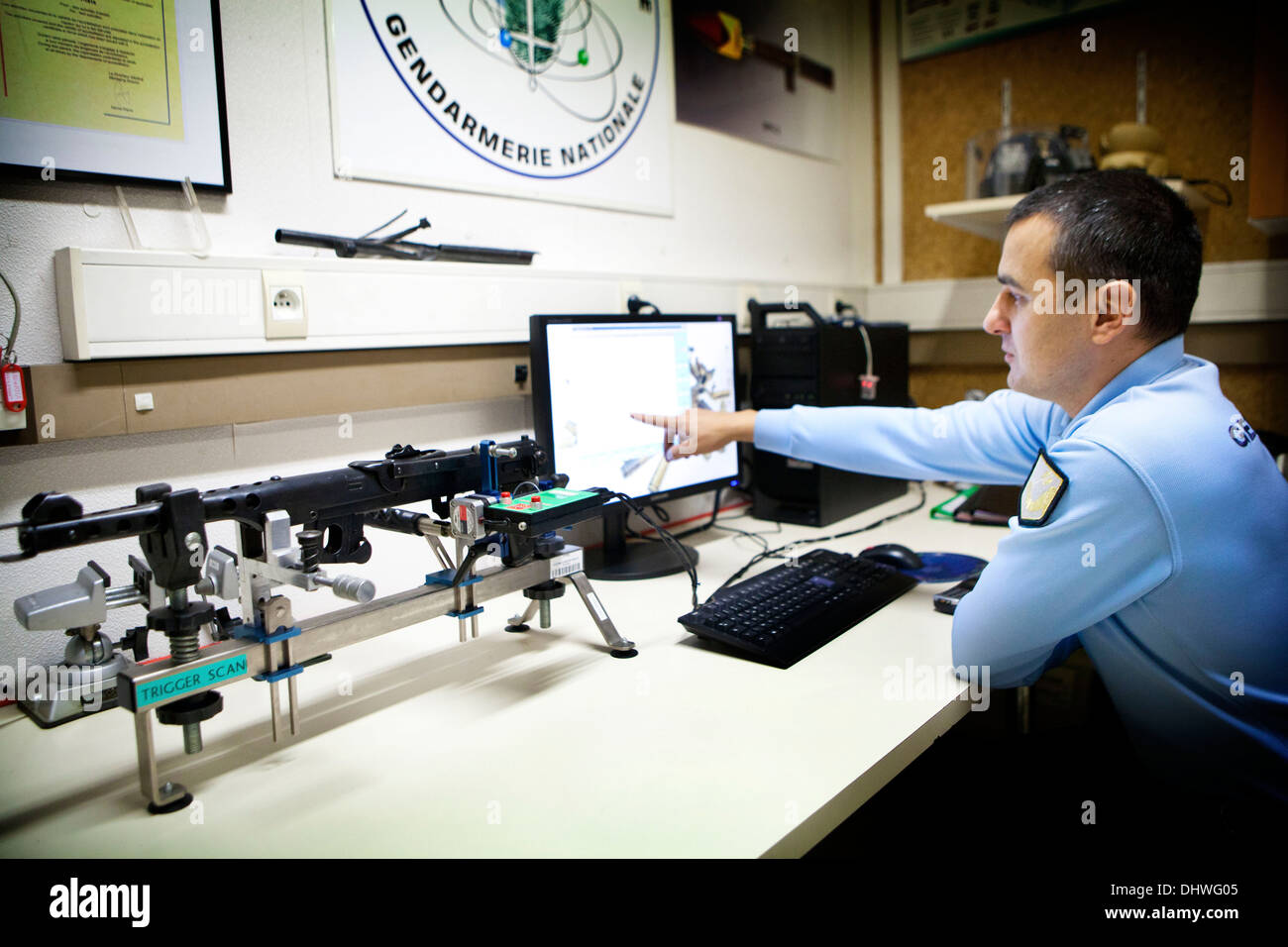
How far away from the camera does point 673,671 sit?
104 cm

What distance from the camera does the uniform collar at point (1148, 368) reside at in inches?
41.3

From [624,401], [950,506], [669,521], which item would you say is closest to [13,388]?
[624,401]

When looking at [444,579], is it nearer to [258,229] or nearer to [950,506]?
[258,229]

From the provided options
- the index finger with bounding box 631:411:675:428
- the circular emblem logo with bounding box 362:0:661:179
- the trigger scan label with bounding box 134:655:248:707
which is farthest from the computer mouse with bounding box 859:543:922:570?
the trigger scan label with bounding box 134:655:248:707

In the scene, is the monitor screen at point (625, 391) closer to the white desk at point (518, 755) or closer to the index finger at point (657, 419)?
the index finger at point (657, 419)

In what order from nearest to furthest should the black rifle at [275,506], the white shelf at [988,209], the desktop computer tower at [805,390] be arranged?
the black rifle at [275,506]
the desktop computer tower at [805,390]
the white shelf at [988,209]

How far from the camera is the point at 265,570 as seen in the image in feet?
2.75

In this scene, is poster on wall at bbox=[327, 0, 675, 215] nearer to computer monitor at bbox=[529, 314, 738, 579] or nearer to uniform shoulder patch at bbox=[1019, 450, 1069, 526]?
computer monitor at bbox=[529, 314, 738, 579]

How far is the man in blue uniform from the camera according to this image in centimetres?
93

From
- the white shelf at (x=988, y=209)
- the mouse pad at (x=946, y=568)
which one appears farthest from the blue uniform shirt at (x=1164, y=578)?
the white shelf at (x=988, y=209)

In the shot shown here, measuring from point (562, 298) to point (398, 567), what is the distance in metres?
0.57

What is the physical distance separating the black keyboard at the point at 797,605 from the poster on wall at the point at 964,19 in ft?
5.79
